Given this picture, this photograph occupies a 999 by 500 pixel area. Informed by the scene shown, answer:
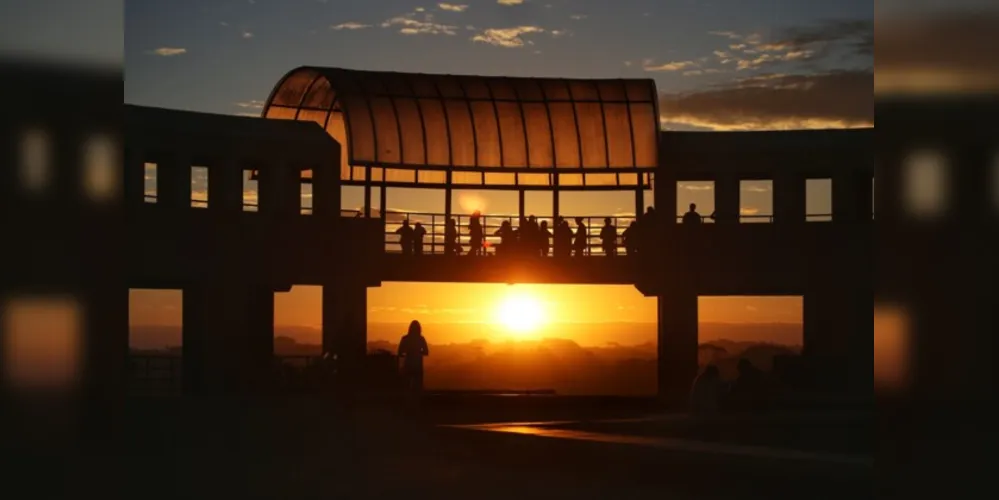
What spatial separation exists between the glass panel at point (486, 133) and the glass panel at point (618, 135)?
339cm

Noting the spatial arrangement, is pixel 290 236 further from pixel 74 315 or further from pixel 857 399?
pixel 74 315

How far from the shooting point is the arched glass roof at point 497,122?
4359cm

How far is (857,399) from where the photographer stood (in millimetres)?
28656

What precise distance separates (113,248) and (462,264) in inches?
1341

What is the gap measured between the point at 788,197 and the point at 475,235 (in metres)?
8.68

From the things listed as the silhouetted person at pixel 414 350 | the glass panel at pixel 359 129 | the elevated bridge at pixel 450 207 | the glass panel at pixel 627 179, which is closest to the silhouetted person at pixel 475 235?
the elevated bridge at pixel 450 207

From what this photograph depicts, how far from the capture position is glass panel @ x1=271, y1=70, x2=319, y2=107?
1711 inches

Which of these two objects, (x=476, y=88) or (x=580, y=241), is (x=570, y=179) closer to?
(x=476, y=88)

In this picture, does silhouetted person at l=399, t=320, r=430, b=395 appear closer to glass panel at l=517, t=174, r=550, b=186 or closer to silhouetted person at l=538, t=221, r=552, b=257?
silhouetted person at l=538, t=221, r=552, b=257

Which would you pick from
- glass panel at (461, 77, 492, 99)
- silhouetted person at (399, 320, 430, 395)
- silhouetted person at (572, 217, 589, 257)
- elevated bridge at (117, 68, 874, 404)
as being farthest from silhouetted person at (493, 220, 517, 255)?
silhouetted person at (399, 320, 430, 395)

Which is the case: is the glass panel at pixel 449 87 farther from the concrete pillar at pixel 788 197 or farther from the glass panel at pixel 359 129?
the concrete pillar at pixel 788 197

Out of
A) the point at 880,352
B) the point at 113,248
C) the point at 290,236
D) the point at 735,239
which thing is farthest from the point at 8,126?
the point at 735,239

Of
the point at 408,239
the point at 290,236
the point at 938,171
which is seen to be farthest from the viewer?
the point at 408,239

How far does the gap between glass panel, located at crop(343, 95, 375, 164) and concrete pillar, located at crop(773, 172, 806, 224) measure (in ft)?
37.5
